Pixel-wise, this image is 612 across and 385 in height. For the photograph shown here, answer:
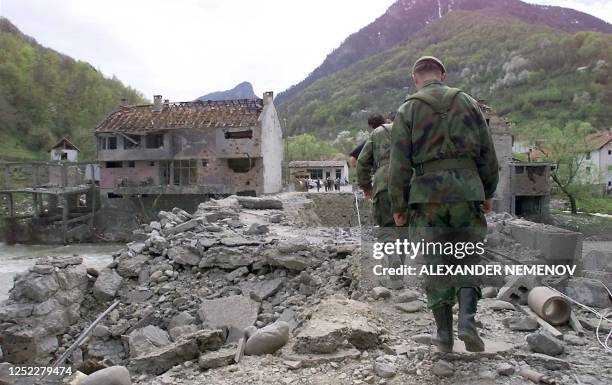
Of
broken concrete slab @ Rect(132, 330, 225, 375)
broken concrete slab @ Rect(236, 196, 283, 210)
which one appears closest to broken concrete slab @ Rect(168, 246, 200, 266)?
broken concrete slab @ Rect(132, 330, 225, 375)

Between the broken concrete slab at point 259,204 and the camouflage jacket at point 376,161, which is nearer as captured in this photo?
the camouflage jacket at point 376,161

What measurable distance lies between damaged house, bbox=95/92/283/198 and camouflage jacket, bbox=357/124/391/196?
2378 cm

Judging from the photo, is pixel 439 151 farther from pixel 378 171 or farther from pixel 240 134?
pixel 240 134

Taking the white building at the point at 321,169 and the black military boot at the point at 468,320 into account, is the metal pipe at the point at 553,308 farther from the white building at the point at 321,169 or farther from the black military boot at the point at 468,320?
the white building at the point at 321,169

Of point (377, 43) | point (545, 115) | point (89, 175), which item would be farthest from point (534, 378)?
point (377, 43)

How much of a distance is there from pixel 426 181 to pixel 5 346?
22.4 ft

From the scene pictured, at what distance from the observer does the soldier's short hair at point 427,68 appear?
127 inches

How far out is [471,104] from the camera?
3.07 meters

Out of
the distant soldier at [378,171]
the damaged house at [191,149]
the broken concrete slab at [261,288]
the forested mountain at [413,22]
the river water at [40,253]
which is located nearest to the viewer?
the distant soldier at [378,171]

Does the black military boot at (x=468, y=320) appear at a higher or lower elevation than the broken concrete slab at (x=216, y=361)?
higher

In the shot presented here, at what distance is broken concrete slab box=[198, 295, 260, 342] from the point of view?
5.60 meters

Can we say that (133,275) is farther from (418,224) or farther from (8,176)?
(8,176)

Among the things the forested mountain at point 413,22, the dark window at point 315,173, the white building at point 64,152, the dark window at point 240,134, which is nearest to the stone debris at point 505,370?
the dark window at point 240,134

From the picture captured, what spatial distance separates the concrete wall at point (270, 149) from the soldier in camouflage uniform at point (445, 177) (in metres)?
26.2
